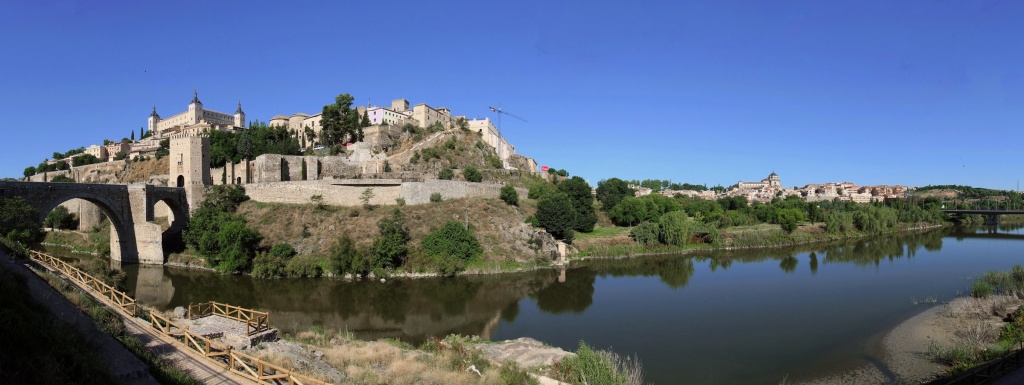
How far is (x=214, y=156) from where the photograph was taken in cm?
4612

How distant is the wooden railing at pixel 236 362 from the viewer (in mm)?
8609

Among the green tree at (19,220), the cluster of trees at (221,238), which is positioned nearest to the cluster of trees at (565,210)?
the cluster of trees at (221,238)

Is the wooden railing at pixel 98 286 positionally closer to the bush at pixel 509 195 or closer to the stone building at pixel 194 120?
the bush at pixel 509 195

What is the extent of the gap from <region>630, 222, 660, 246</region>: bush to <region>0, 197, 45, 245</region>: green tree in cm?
3605

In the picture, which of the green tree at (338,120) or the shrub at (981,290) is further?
the green tree at (338,120)

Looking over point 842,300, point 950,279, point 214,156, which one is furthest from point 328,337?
point 214,156

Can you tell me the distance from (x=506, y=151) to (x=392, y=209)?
1344 inches

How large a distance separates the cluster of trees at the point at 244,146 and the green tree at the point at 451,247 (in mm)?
22041

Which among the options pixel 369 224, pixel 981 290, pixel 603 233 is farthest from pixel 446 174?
pixel 981 290

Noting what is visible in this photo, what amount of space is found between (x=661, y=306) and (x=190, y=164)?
32752 mm

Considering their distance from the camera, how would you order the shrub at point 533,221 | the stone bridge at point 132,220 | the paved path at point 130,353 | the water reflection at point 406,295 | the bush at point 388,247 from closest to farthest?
1. the paved path at point 130,353
2. the water reflection at point 406,295
3. the bush at point 388,247
4. the stone bridge at point 132,220
5. the shrub at point 533,221

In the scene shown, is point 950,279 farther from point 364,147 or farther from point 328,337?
point 364,147

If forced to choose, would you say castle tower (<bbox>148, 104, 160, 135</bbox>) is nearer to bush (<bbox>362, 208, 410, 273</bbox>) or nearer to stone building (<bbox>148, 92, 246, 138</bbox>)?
stone building (<bbox>148, 92, 246, 138</bbox>)

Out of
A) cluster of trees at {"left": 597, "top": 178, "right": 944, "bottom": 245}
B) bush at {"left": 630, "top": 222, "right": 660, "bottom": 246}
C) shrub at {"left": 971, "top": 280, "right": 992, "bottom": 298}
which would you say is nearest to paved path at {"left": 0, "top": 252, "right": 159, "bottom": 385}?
shrub at {"left": 971, "top": 280, "right": 992, "bottom": 298}
